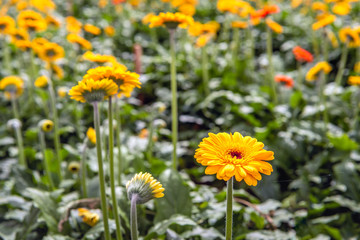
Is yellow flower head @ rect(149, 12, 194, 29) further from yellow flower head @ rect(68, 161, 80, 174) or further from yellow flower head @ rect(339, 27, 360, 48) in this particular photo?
yellow flower head @ rect(339, 27, 360, 48)

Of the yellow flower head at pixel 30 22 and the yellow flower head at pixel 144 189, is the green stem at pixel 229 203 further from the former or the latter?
the yellow flower head at pixel 30 22

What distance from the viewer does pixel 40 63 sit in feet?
14.1

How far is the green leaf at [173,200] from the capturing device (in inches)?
69.9

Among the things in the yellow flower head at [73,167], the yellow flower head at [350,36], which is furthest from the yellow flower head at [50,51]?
the yellow flower head at [350,36]

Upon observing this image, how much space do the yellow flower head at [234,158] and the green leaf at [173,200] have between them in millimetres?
687

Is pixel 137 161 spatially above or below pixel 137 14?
below

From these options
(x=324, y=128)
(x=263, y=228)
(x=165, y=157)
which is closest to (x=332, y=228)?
(x=263, y=228)

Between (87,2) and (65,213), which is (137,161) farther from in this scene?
(87,2)

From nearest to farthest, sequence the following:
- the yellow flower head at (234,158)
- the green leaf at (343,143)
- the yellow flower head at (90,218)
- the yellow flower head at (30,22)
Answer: the yellow flower head at (234,158) → the yellow flower head at (90,218) → the green leaf at (343,143) → the yellow flower head at (30,22)

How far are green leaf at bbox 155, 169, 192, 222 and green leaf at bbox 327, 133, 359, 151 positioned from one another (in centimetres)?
114

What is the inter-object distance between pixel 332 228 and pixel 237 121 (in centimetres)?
130

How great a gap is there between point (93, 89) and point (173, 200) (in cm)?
79

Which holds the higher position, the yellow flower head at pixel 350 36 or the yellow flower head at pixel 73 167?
the yellow flower head at pixel 350 36

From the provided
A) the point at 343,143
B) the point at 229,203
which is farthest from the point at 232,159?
Result: the point at 343,143
